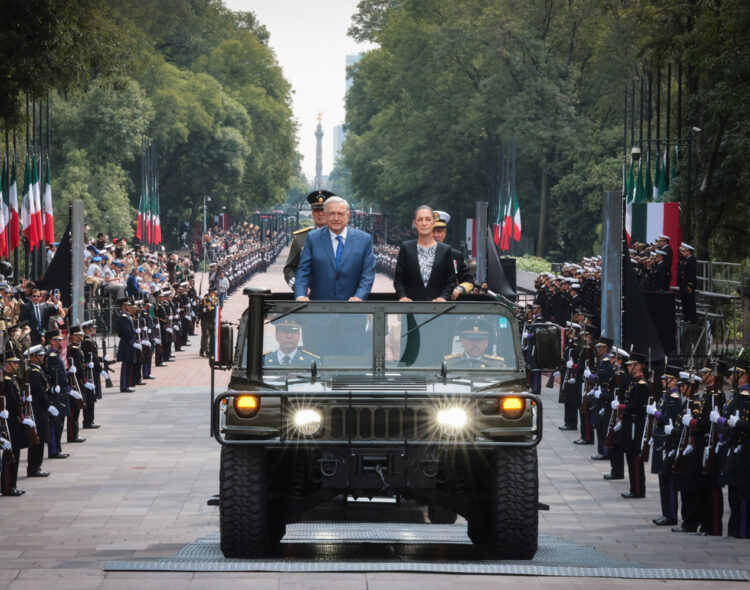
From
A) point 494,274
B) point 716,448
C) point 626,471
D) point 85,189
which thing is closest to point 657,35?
point 494,274

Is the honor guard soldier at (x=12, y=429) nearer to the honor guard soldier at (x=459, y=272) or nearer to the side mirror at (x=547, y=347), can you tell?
the honor guard soldier at (x=459, y=272)

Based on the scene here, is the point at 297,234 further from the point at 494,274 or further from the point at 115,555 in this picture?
the point at 494,274

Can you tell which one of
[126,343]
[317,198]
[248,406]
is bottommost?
[126,343]

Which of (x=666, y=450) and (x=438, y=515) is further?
(x=666, y=450)

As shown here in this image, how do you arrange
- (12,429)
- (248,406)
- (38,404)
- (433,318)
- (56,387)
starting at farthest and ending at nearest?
(56,387)
(38,404)
(12,429)
(433,318)
(248,406)

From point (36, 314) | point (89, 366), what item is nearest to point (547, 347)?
point (89, 366)

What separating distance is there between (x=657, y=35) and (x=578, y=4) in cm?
2922

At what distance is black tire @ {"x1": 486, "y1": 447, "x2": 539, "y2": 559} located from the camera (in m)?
9.80

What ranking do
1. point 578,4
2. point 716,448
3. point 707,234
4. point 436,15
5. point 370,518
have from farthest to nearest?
point 436,15 < point 578,4 < point 707,234 < point 716,448 < point 370,518

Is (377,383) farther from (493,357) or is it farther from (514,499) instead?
(514,499)

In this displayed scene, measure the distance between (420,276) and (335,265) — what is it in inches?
31.0

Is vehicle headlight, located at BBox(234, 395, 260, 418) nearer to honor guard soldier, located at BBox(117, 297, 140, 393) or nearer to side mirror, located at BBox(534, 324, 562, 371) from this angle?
side mirror, located at BBox(534, 324, 562, 371)

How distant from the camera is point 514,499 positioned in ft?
32.3

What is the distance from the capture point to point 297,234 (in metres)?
12.0
